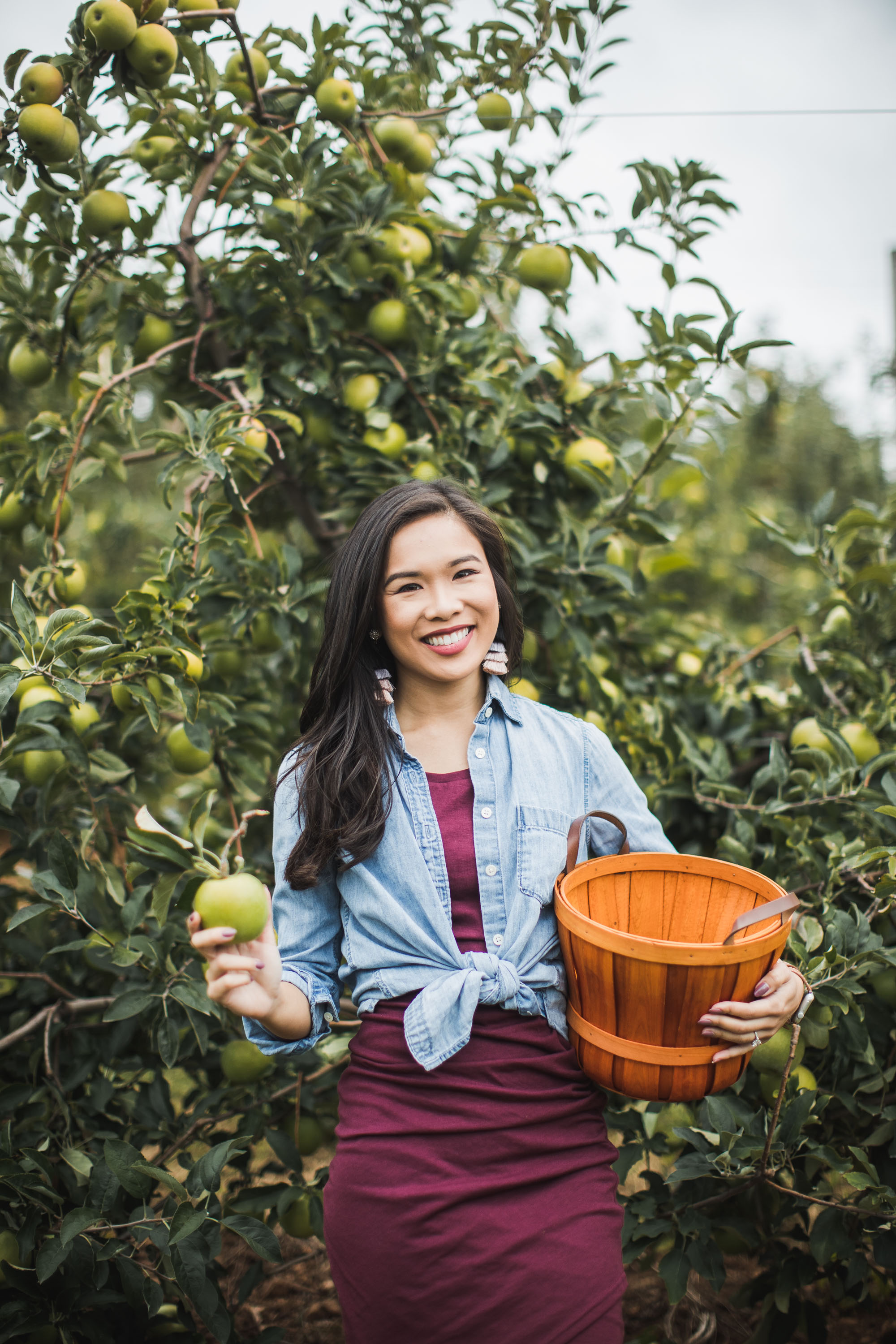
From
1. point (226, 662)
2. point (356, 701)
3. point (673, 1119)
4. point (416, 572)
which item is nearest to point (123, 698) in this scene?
point (226, 662)

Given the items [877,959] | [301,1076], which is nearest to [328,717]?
[301,1076]

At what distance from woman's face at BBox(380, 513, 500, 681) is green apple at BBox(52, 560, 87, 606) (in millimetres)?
852

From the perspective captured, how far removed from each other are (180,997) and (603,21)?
6.44 feet

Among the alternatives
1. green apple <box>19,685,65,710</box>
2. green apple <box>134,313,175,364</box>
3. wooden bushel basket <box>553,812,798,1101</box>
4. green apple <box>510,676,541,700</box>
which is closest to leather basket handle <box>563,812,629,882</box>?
wooden bushel basket <box>553,812,798,1101</box>

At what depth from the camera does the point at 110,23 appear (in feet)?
4.82

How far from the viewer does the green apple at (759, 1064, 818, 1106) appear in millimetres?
1436

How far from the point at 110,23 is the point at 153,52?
80 mm

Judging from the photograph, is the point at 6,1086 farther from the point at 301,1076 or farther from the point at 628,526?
the point at 628,526

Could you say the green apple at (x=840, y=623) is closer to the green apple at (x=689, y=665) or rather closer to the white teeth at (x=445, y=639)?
the green apple at (x=689, y=665)

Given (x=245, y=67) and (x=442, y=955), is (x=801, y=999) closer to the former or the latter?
(x=442, y=955)

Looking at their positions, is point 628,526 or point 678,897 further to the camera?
point 628,526

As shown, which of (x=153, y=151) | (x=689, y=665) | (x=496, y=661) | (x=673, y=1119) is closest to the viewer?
(x=496, y=661)

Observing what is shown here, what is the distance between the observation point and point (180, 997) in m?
1.44

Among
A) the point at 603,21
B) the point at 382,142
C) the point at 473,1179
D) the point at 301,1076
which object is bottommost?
the point at 301,1076
